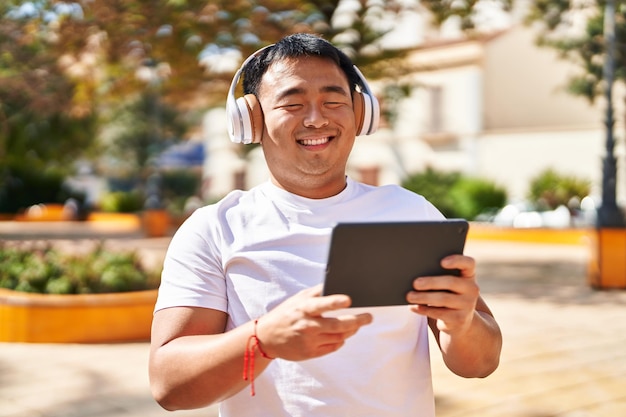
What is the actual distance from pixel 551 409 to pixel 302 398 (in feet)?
12.3

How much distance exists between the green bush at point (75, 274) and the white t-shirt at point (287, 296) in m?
6.16

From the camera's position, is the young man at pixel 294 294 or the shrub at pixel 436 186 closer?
the young man at pixel 294 294

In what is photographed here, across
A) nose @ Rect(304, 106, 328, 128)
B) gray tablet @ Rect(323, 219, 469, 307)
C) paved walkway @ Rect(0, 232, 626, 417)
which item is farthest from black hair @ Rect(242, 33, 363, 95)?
paved walkway @ Rect(0, 232, 626, 417)

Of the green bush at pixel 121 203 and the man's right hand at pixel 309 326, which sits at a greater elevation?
the man's right hand at pixel 309 326

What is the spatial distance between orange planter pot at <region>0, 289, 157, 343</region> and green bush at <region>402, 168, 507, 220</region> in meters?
18.0

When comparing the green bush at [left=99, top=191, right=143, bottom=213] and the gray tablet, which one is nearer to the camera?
the gray tablet

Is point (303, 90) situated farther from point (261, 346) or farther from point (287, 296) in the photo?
point (261, 346)

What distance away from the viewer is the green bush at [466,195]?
81.5 ft

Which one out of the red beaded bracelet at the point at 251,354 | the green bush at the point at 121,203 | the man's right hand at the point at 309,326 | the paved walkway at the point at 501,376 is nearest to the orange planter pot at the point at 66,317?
the paved walkway at the point at 501,376

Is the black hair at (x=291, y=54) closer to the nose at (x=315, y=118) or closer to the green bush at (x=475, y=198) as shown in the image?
the nose at (x=315, y=118)

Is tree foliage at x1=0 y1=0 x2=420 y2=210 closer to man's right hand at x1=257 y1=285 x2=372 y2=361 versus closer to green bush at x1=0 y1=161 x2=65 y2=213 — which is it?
man's right hand at x1=257 y1=285 x2=372 y2=361

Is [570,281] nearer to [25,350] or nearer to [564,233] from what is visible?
[564,233]

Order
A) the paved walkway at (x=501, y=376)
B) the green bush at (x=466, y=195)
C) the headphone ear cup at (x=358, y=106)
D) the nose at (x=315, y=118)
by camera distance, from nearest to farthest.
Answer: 1. the nose at (x=315, y=118)
2. the headphone ear cup at (x=358, y=106)
3. the paved walkway at (x=501, y=376)
4. the green bush at (x=466, y=195)

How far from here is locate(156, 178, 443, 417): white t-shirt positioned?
183 cm
